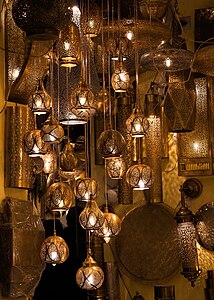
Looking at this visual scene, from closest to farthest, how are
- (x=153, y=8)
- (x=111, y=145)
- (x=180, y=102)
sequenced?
(x=111, y=145) → (x=153, y=8) → (x=180, y=102)

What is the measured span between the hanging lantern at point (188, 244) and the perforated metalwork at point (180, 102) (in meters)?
0.52

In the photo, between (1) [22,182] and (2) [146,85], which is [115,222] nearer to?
(1) [22,182]

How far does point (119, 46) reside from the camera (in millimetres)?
3260

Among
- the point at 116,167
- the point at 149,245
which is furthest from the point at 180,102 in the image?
the point at 149,245

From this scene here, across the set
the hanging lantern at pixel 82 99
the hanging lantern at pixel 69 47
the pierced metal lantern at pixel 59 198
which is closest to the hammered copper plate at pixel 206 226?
the pierced metal lantern at pixel 59 198

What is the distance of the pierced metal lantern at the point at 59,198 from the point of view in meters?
3.03

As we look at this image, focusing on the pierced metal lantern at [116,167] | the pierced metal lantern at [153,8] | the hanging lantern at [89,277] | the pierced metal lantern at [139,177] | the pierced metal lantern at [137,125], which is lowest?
the hanging lantern at [89,277]

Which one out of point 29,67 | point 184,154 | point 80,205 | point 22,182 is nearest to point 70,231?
point 80,205

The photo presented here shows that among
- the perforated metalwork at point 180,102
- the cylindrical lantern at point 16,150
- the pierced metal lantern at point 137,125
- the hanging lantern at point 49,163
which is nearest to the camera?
the pierced metal lantern at point 137,125

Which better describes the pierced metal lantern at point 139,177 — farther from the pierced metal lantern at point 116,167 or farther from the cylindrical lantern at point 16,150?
the cylindrical lantern at point 16,150

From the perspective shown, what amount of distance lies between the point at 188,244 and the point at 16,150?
1247 millimetres

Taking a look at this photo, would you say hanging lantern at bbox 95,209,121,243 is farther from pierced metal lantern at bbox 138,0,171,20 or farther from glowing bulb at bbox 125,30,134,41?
pierced metal lantern at bbox 138,0,171,20

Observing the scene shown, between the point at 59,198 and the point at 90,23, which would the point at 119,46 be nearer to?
the point at 90,23

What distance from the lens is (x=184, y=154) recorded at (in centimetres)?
481
